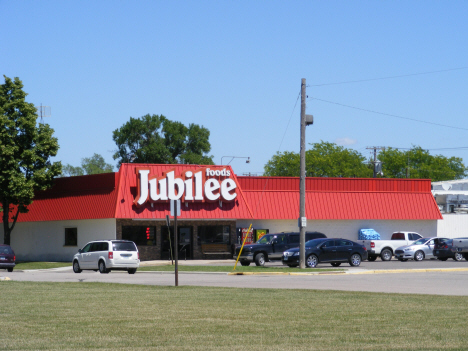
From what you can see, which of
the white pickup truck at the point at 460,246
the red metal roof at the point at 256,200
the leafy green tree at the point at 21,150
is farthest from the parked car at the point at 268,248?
the leafy green tree at the point at 21,150

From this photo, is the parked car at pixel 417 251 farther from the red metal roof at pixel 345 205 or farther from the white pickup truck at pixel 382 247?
the red metal roof at pixel 345 205

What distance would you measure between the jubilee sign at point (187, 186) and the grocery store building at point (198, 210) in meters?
0.06

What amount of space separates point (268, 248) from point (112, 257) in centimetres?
934

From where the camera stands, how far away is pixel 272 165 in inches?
4540

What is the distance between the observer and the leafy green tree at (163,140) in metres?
92.1

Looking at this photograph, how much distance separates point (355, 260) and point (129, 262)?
11689mm

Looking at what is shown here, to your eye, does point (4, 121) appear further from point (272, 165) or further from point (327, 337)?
point (272, 165)

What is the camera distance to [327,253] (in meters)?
36.3

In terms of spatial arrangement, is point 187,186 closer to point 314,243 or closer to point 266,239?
point 266,239

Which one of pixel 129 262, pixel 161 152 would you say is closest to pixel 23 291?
pixel 129 262

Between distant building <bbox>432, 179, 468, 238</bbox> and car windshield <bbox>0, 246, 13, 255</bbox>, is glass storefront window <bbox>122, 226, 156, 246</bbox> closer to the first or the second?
car windshield <bbox>0, 246, 13, 255</bbox>

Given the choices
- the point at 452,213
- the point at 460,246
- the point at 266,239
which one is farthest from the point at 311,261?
the point at 452,213

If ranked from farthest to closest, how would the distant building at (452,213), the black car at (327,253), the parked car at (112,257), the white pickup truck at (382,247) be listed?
1. the distant building at (452,213)
2. the white pickup truck at (382,247)
3. the black car at (327,253)
4. the parked car at (112,257)

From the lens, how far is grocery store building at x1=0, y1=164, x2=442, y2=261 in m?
45.9
